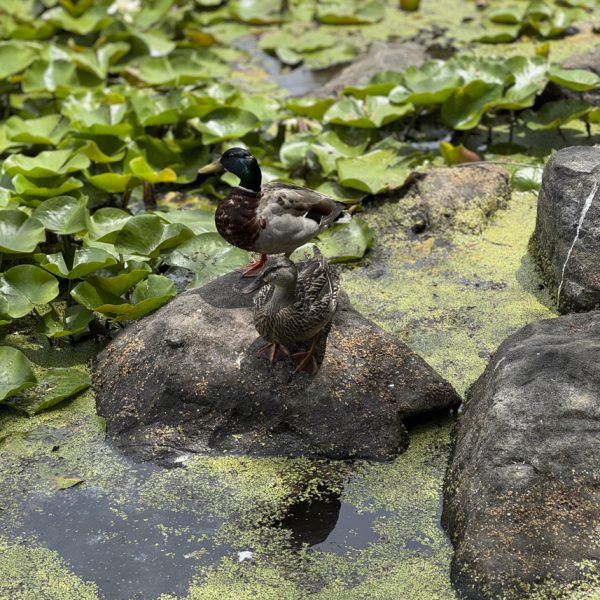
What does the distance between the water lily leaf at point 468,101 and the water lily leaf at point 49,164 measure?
8.22 ft

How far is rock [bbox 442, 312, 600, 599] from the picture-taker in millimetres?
3381

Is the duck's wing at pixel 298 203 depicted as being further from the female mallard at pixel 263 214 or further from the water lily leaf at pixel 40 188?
the water lily leaf at pixel 40 188

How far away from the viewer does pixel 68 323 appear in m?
5.04

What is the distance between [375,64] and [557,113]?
5.79 ft

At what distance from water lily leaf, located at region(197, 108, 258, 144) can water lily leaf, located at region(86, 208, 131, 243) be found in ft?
3.55

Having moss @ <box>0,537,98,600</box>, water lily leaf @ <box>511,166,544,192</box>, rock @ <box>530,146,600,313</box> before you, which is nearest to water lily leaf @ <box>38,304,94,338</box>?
moss @ <box>0,537,98,600</box>

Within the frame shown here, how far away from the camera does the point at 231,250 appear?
18.1 ft

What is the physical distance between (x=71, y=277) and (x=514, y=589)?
280 cm

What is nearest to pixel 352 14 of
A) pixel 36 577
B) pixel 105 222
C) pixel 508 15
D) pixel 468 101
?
pixel 508 15

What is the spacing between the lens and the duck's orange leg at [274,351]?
14.5ft

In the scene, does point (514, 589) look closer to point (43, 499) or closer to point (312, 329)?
point (312, 329)

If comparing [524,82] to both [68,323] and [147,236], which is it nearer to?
[147,236]

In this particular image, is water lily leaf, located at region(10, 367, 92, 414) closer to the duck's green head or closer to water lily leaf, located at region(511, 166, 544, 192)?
the duck's green head

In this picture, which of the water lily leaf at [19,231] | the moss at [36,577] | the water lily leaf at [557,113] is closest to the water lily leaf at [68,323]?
the water lily leaf at [19,231]
